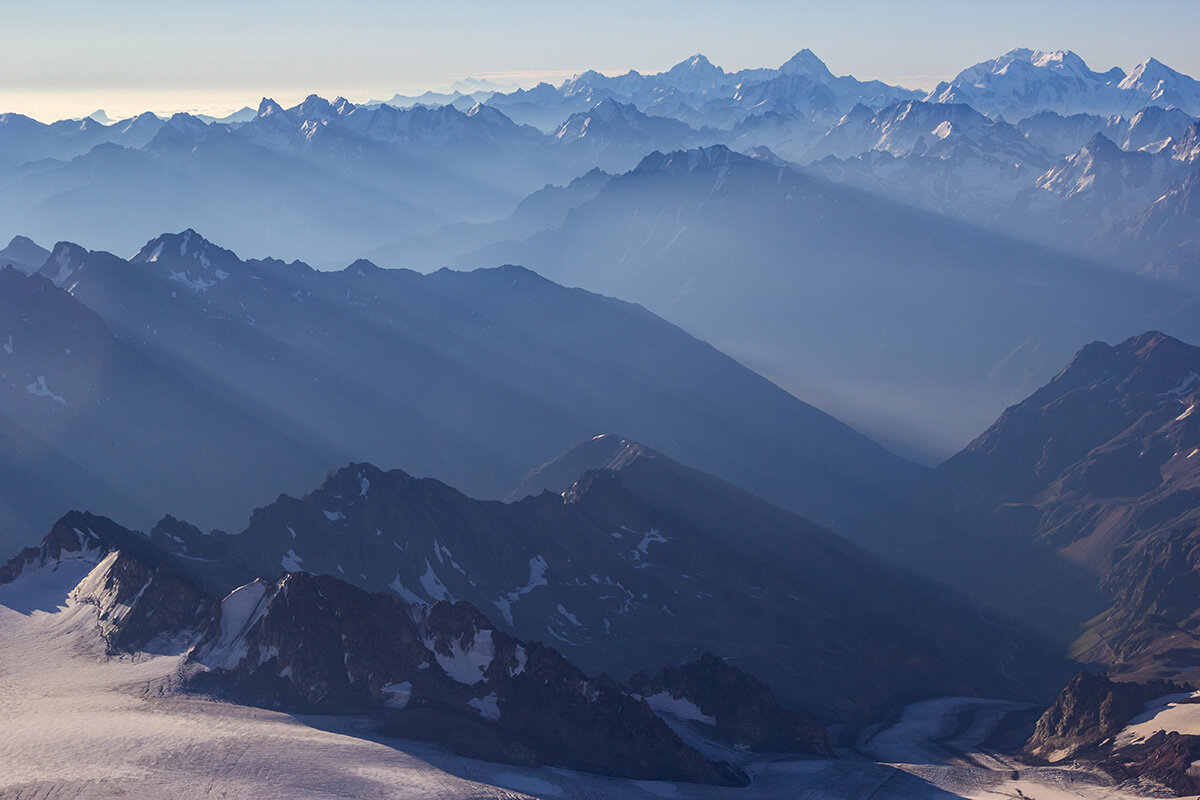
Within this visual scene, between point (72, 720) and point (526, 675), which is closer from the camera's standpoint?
point (72, 720)

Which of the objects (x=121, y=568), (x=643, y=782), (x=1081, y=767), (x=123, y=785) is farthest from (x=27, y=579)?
(x=1081, y=767)

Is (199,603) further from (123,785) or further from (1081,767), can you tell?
(1081,767)

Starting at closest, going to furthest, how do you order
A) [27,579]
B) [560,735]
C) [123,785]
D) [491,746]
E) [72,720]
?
[123,785] → [72,720] → [491,746] → [560,735] → [27,579]

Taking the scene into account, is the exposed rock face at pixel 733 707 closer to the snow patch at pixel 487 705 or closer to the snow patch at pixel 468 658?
the snow patch at pixel 468 658

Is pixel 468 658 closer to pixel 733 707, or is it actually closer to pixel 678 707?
pixel 678 707

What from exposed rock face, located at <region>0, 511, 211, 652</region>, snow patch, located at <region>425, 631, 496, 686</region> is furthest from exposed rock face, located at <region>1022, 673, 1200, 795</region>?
exposed rock face, located at <region>0, 511, 211, 652</region>

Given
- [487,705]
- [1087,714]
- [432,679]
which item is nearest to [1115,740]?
[1087,714]

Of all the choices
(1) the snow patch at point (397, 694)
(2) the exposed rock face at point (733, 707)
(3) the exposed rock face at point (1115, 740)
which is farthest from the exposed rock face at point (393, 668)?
(3) the exposed rock face at point (1115, 740)

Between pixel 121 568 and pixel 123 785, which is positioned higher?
pixel 121 568
